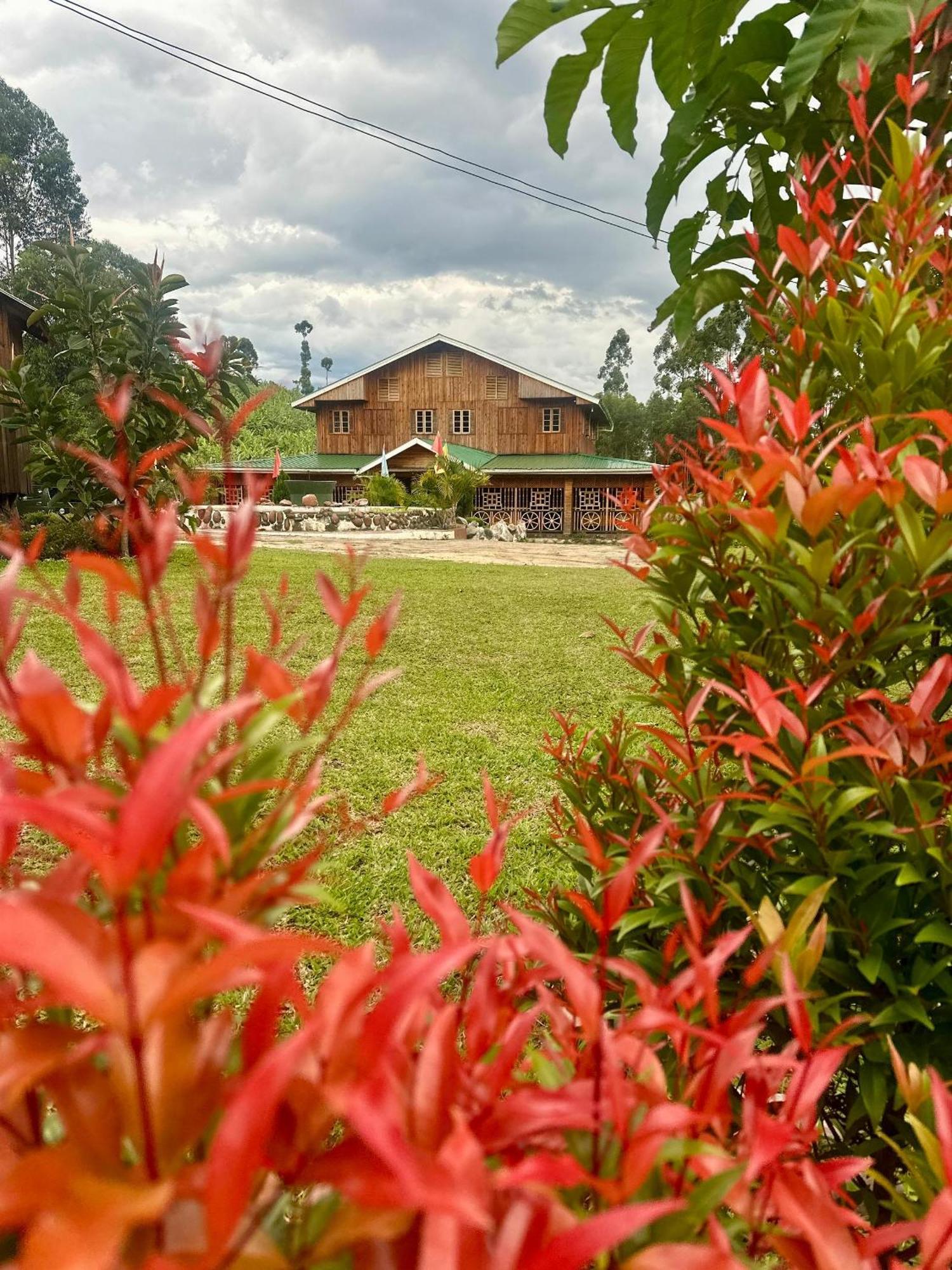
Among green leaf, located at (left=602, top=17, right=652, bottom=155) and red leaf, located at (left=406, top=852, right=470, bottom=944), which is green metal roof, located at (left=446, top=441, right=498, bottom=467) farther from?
red leaf, located at (left=406, top=852, right=470, bottom=944)

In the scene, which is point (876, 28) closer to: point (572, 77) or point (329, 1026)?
point (572, 77)

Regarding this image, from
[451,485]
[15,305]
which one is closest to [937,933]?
[15,305]

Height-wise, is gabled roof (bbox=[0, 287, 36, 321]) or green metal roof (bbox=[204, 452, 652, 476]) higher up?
gabled roof (bbox=[0, 287, 36, 321])

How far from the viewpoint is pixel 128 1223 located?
0.24 m

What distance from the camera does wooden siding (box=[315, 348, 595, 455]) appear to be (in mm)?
27094

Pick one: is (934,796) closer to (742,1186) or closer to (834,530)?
(834,530)

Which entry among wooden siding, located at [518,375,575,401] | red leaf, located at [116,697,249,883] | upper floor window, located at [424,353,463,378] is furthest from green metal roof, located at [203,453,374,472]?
red leaf, located at [116,697,249,883]

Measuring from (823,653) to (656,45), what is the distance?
1.61 meters

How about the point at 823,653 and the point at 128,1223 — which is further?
the point at 823,653

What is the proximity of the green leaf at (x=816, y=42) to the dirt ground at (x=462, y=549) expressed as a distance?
37.6 feet

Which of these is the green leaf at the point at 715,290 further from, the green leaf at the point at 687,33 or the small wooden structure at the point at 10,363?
the small wooden structure at the point at 10,363

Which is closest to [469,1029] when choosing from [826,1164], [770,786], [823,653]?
[826,1164]

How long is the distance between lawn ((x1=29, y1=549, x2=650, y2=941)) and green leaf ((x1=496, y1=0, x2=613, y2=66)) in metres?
1.41

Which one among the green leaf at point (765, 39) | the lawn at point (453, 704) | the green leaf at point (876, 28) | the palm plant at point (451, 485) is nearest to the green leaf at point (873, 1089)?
the lawn at point (453, 704)
